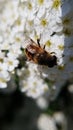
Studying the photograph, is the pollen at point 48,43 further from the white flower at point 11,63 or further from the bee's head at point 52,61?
the white flower at point 11,63

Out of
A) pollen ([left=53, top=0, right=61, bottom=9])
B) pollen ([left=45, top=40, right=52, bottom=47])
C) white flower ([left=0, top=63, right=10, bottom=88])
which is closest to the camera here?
pollen ([left=53, top=0, right=61, bottom=9])

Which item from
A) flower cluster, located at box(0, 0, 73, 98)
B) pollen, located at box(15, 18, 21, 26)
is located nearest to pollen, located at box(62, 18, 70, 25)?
flower cluster, located at box(0, 0, 73, 98)

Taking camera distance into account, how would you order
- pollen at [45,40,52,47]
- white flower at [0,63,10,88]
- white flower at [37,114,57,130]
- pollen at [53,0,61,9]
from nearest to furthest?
pollen at [53,0,61,9], pollen at [45,40,52,47], white flower at [0,63,10,88], white flower at [37,114,57,130]

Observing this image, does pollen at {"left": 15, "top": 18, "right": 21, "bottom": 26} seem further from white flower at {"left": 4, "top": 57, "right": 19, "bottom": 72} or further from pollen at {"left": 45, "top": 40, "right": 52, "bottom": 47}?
pollen at {"left": 45, "top": 40, "right": 52, "bottom": 47}

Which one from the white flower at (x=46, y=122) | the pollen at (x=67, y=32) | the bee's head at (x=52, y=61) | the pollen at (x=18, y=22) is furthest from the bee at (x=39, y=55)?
the white flower at (x=46, y=122)

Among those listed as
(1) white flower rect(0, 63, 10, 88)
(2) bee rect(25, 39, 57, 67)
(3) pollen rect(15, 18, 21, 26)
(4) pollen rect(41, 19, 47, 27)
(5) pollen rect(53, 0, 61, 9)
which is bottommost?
(1) white flower rect(0, 63, 10, 88)

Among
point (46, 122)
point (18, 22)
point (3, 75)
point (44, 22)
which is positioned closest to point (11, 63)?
point (3, 75)

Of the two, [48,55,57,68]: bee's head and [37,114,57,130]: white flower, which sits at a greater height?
[48,55,57,68]: bee's head
